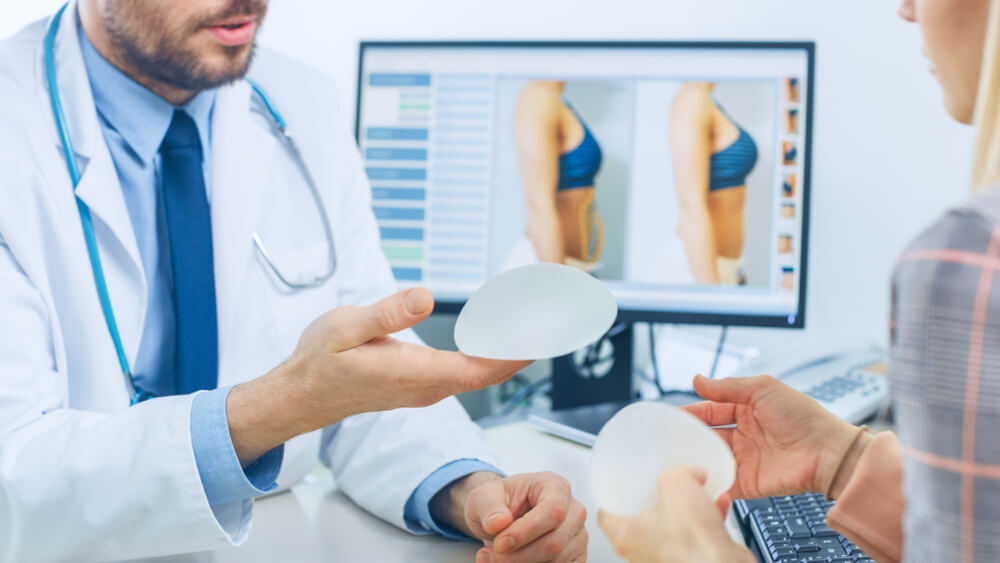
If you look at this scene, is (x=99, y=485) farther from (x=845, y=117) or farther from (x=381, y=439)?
(x=845, y=117)

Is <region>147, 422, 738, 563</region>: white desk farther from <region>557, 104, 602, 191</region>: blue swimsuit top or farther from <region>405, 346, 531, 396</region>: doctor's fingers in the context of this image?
<region>557, 104, 602, 191</region>: blue swimsuit top

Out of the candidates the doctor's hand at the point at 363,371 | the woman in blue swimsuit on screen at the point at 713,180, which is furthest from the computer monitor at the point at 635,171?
the doctor's hand at the point at 363,371

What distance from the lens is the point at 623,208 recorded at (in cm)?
102

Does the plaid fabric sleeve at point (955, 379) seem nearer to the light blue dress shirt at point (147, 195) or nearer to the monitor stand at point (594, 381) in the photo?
the light blue dress shirt at point (147, 195)

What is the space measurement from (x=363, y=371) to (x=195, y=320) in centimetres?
33

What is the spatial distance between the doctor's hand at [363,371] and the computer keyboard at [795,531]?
0.87 feet

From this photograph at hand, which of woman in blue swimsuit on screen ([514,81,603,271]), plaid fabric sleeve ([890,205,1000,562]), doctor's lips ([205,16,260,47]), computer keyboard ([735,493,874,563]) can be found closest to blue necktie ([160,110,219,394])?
doctor's lips ([205,16,260,47])

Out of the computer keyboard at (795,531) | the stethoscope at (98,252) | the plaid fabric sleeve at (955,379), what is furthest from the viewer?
the stethoscope at (98,252)

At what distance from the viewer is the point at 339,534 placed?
700mm

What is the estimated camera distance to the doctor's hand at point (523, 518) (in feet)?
1.98

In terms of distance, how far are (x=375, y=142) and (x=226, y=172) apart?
280 mm

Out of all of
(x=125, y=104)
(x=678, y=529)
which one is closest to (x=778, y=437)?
(x=678, y=529)

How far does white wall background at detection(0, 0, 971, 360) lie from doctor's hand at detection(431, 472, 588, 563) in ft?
1.76

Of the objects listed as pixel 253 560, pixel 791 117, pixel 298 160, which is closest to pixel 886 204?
pixel 791 117
